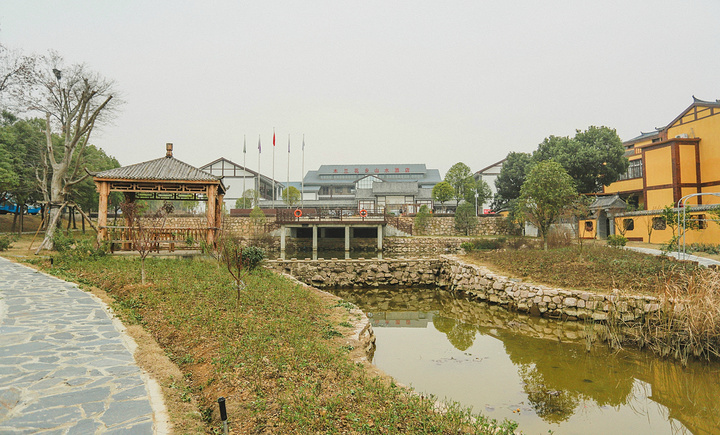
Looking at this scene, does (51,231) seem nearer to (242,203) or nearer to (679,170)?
(242,203)

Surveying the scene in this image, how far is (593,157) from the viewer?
26.7m

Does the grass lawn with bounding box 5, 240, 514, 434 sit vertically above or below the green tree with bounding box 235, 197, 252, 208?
below

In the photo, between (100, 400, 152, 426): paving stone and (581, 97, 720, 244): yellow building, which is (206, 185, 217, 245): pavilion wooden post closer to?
(100, 400, 152, 426): paving stone

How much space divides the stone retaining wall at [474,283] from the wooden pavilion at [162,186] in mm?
3022

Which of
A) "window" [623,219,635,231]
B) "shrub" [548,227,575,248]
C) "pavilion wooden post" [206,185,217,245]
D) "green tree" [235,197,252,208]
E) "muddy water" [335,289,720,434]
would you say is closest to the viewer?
"muddy water" [335,289,720,434]

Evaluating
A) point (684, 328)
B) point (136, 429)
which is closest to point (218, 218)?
point (136, 429)

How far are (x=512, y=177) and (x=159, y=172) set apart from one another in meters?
29.6

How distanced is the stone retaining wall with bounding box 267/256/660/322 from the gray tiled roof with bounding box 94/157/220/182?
426cm

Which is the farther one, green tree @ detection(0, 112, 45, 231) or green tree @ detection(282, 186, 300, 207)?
green tree @ detection(282, 186, 300, 207)

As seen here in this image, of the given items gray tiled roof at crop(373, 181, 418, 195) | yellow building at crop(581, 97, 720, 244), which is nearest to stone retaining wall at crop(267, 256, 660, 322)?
yellow building at crop(581, 97, 720, 244)

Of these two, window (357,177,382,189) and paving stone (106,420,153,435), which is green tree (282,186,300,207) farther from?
paving stone (106,420,153,435)

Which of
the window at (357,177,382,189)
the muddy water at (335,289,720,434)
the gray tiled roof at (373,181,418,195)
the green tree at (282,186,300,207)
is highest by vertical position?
the window at (357,177,382,189)

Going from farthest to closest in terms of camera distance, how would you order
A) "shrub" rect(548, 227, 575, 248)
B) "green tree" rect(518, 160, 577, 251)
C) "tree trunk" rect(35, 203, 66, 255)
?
1. "shrub" rect(548, 227, 575, 248)
2. "green tree" rect(518, 160, 577, 251)
3. "tree trunk" rect(35, 203, 66, 255)

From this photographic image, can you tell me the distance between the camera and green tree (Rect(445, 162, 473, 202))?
3644 centimetres
